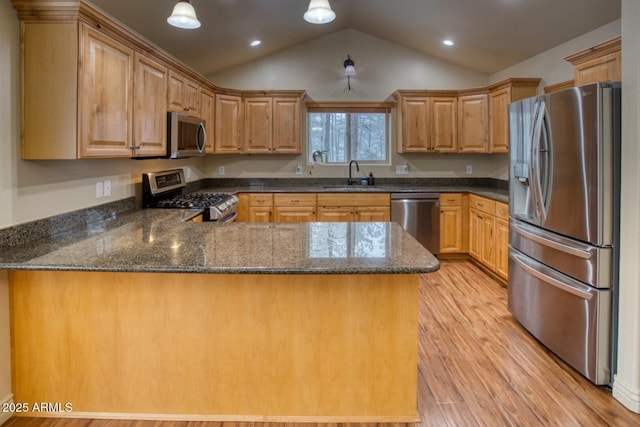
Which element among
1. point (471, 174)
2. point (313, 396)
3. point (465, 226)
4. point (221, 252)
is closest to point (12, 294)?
point (221, 252)

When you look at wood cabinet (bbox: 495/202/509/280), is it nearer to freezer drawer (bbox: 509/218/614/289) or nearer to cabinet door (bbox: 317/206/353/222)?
freezer drawer (bbox: 509/218/614/289)

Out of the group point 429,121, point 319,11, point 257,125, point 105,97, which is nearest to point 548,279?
point 319,11

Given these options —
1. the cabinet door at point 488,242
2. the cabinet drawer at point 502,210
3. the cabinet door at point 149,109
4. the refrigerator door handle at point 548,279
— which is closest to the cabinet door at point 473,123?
the cabinet door at point 488,242

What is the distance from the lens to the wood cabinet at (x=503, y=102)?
15.3ft

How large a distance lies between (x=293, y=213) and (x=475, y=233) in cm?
219

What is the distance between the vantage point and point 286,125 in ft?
18.0

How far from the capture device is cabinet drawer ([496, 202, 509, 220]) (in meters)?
4.20

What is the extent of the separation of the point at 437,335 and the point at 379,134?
3.50 meters

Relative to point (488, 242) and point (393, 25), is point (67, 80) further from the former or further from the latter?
point (488, 242)

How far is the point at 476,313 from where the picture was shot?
358 cm

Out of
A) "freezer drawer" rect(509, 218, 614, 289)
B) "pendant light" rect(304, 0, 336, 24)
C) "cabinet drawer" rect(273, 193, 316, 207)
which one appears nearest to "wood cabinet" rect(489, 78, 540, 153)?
"freezer drawer" rect(509, 218, 614, 289)

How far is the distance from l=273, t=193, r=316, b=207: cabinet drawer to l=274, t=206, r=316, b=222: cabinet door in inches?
1.9

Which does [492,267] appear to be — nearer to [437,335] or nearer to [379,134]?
[437,335]

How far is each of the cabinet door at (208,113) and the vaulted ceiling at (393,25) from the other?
0.42 metres
